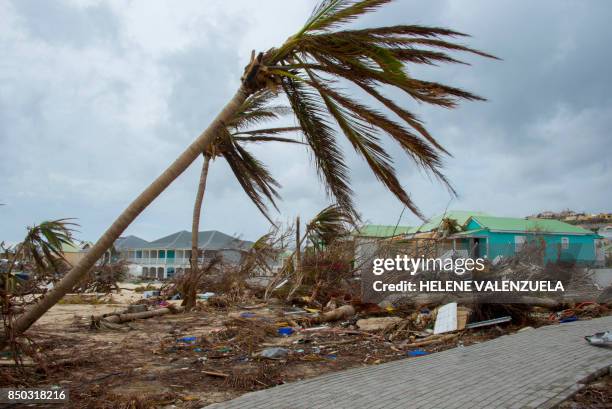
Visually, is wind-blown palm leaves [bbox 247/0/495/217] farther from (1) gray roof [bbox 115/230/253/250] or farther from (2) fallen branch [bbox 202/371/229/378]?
(1) gray roof [bbox 115/230/253/250]

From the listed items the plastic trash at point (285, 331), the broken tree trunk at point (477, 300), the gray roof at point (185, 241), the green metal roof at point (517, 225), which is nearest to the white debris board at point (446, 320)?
the broken tree trunk at point (477, 300)

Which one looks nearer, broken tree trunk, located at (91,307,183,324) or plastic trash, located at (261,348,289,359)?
plastic trash, located at (261,348,289,359)

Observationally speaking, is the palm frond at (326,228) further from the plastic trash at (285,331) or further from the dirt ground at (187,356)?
the plastic trash at (285,331)

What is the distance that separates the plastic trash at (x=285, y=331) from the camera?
9.75 meters

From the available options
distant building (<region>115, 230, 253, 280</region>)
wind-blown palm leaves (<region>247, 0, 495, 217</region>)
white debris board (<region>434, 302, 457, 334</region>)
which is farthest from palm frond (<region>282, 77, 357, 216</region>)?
distant building (<region>115, 230, 253, 280</region>)

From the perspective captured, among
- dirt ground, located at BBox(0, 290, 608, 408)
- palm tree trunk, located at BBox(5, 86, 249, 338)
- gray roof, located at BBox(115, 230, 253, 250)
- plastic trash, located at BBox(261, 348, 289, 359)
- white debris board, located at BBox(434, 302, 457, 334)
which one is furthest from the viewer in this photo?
gray roof, located at BBox(115, 230, 253, 250)

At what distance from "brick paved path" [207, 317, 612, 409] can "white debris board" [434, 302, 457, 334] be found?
5.44 feet

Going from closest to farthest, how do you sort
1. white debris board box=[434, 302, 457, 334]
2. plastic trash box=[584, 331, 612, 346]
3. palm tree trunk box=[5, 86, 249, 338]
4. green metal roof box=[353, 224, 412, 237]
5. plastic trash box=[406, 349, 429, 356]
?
1. palm tree trunk box=[5, 86, 249, 338]
2. plastic trash box=[584, 331, 612, 346]
3. plastic trash box=[406, 349, 429, 356]
4. white debris board box=[434, 302, 457, 334]
5. green metal roof box=[353, 224, 412, 237]

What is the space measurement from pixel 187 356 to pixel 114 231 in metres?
3.03

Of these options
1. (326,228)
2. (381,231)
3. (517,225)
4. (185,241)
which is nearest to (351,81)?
(326,228)

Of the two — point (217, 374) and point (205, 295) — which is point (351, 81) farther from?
point (205, 295)

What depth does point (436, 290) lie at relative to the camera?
454 inches

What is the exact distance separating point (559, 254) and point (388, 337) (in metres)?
7.11

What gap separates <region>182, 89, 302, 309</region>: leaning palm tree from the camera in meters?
10.1
